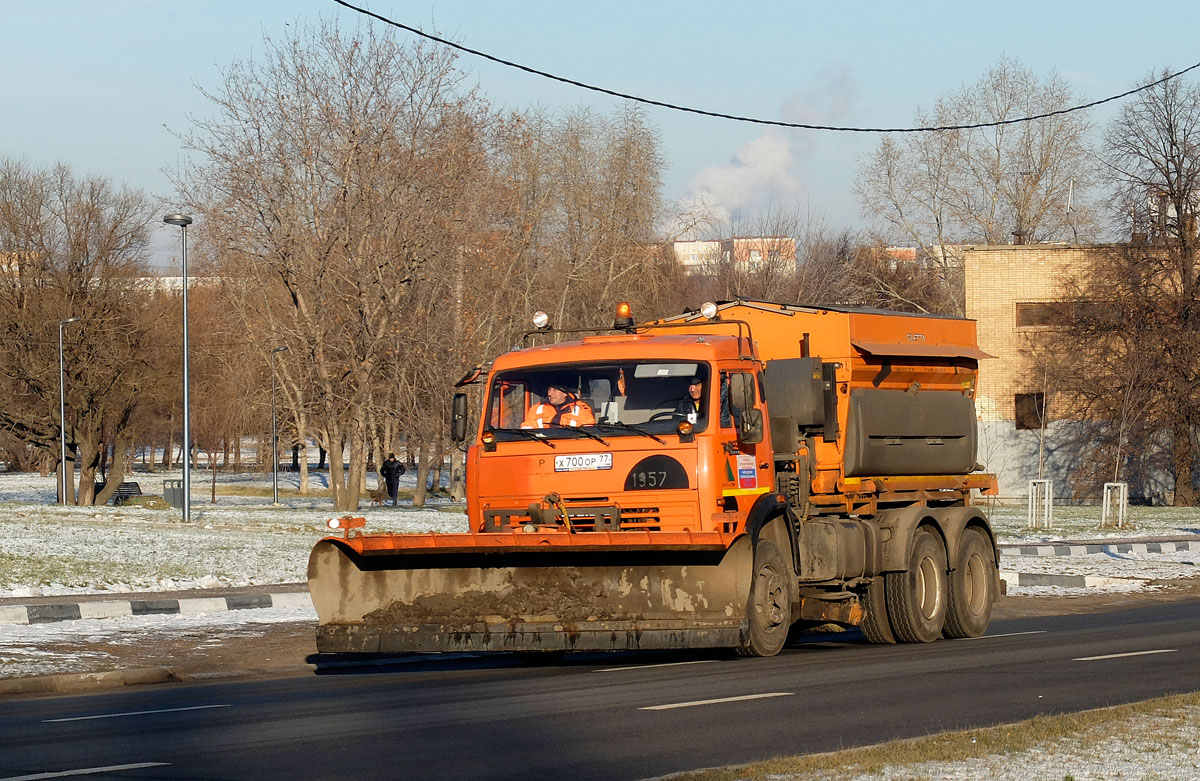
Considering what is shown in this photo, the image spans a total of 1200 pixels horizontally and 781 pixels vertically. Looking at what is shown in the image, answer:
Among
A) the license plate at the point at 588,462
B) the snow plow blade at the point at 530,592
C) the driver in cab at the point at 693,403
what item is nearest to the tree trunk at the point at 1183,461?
the driver in cab at the point at 693,403

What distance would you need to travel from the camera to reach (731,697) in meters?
10.8

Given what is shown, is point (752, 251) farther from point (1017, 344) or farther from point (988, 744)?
point (988, 744)

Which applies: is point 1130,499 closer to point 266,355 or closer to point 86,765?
point 266,355

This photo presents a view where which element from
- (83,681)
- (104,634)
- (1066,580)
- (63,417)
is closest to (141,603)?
(104,634)

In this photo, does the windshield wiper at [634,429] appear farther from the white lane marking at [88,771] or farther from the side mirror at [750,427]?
the white lane marking at [88,771]

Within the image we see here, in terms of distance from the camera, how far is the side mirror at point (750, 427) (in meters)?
13.4

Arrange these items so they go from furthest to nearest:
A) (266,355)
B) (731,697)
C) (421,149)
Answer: (266,355)
(421,149)
(731,697)

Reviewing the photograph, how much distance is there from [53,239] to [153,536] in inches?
1210

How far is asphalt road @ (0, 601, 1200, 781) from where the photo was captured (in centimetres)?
816

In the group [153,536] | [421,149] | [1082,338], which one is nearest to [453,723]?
[153,536]

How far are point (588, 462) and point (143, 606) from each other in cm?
754

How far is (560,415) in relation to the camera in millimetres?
13633

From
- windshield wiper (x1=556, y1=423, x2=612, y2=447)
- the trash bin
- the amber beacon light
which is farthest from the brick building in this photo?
windshield wiper (x1=556, y1=423, x2=612, y2=447)

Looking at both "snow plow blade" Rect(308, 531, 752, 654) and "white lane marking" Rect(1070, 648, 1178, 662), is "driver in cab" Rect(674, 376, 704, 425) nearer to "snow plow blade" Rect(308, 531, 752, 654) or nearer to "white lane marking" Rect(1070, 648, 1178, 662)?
"snow plow blade" Rect(308, 531, 752, 654)
